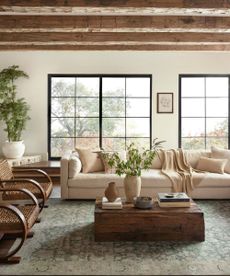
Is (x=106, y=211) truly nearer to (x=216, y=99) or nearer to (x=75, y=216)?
(x=75, y=216)

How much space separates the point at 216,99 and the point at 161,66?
4.83 ft

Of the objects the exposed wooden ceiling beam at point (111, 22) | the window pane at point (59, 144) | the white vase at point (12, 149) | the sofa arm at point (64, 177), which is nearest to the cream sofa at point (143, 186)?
the sofa arm at point (64, 177)

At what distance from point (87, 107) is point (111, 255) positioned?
16.1 ft

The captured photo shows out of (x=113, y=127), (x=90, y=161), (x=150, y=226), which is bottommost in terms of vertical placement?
(x=150, y=226)

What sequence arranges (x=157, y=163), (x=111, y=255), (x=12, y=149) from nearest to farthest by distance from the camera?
(x=111, y=255) < (x=157, y=163) < (x=12, y=149)

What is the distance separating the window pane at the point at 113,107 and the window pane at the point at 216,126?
200 cm

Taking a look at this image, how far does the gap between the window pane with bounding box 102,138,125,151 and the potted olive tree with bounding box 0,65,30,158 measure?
179 centimetres

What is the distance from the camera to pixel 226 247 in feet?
11.0

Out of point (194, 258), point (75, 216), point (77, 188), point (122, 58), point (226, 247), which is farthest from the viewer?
point (122, 58)

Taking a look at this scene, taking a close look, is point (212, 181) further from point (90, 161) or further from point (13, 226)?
point (13, 226)

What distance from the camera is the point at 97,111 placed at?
770cm

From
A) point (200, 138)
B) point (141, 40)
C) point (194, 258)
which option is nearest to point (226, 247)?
point (194, 258)

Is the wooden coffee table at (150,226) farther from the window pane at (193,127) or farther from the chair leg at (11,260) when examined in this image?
the window pane at (193,127)

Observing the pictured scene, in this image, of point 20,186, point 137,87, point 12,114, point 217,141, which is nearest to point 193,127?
point 217,141
